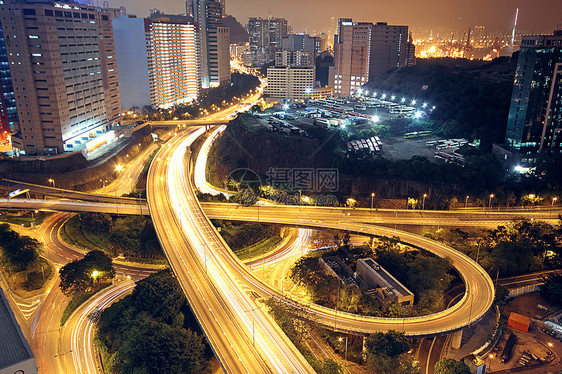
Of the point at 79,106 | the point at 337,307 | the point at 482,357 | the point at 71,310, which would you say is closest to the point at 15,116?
the point at 79,106

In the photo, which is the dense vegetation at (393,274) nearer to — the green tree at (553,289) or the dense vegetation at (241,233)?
the dense vegetation at (241,233)

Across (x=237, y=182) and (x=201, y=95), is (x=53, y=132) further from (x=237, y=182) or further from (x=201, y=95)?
(x=201, y=95)

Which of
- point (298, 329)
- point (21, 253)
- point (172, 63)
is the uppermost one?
point (172, 63)

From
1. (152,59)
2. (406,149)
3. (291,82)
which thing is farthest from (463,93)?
(152,59)

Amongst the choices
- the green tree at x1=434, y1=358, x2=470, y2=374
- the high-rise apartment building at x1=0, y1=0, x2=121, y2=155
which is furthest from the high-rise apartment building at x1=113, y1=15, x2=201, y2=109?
the green tree at x1=434, y1=358, x2=470, y2=374

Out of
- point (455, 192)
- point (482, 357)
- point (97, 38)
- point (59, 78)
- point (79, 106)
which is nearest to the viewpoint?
point (482, 357)

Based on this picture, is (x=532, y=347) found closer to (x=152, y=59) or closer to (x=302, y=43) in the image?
(x=152, y=59)

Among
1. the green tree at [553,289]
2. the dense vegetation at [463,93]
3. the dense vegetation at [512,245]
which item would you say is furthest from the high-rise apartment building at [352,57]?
the green tree at [553,289]
